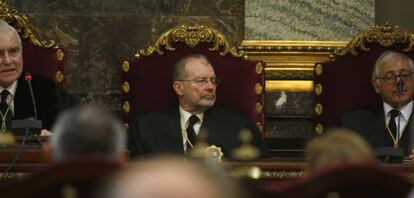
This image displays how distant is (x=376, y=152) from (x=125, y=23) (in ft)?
9.01

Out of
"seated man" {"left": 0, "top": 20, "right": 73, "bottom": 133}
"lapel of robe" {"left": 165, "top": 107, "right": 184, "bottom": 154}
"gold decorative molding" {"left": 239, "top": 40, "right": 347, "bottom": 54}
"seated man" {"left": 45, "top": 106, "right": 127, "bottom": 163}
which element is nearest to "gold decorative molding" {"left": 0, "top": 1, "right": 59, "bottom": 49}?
"seated man" {"left": 0, "top": 20, "right": 73, "bottom": 133}

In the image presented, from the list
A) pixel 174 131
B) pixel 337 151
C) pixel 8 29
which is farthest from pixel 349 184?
pixel 8 29

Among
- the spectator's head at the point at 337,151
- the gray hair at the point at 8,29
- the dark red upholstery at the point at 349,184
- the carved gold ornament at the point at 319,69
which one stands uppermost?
the gray hair at the point at 8,29

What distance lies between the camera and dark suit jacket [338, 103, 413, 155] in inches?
267

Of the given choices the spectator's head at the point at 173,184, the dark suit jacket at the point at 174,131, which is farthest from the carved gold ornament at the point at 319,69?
the spectator's head at the point at 173,184

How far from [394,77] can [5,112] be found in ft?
7.60

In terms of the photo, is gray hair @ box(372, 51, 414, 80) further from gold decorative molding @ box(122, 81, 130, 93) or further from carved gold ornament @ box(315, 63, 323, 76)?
gold decorative molding @ box(122, 81, 130, 93)

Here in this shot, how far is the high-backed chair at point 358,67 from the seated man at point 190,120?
60cm

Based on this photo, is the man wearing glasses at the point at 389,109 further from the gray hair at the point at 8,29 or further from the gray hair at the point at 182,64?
the gray hair at the point at 8,29

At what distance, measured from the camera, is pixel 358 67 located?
7164 millimetres

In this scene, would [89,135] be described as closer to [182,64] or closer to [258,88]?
[182,64]

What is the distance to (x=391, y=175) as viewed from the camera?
3100mm

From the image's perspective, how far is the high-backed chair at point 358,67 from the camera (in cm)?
715

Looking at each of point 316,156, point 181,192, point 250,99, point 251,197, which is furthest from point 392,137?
point 181,192
